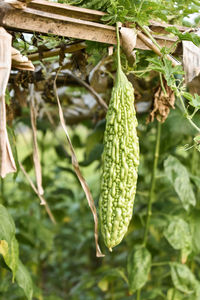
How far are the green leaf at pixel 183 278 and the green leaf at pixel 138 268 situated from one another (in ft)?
0.62

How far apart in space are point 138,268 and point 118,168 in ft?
2.96

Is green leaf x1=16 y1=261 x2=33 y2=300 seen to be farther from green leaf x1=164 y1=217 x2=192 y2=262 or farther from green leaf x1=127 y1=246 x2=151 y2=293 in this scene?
green leaf x1=164 y1=217 x2=192 y2=262

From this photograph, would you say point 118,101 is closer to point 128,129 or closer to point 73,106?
point 128,129

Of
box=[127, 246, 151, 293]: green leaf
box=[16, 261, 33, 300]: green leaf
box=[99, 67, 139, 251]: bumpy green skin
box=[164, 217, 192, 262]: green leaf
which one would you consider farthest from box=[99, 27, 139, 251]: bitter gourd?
box=[164, 217, 192, 262]: green leaf

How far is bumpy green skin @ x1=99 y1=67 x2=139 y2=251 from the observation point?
90cm

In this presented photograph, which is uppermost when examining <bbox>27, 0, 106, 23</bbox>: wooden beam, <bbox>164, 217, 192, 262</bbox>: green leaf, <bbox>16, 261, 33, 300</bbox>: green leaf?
<bbox>27, 0, 106, 23</bbox>: wooden beam

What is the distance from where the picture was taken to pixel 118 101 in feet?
3.02

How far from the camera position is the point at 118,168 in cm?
90

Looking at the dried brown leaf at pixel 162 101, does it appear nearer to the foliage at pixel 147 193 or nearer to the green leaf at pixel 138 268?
the foliage at pixel 147 193

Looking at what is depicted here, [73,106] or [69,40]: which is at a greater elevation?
[69,40]

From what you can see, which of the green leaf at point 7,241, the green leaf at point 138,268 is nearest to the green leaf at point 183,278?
the green leaf at point 138,268

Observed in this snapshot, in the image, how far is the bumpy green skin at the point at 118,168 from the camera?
0.90 m

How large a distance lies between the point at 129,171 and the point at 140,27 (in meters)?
0.36

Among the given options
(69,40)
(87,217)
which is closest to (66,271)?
(87,217)
